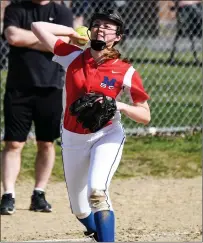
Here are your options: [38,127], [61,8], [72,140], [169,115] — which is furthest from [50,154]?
[169,115]

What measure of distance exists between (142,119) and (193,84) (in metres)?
7.18

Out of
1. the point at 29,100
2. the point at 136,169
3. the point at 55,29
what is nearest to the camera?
the point at 55,29

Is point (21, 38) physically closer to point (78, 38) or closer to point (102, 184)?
point (78, 38)

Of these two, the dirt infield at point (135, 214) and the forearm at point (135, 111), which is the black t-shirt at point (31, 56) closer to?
the dirt infield at point (135, 214)

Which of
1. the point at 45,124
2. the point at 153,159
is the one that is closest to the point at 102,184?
the point at 45,124

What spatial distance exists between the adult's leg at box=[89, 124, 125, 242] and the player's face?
0.66m

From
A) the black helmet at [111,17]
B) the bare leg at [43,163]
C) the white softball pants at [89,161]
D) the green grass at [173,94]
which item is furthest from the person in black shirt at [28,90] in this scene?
the green grass at [173,94]

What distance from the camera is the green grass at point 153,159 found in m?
7.99

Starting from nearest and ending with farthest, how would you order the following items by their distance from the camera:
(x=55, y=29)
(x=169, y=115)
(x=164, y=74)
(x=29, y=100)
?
(x=55, y=29) → (x=29, y=100) → (x=169, y=115) → (x=164, y=74)

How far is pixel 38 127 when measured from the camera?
265 inches

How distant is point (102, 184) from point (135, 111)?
51 cm

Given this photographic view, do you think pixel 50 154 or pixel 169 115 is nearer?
pixel 50 154

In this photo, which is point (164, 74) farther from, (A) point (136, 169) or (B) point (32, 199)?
(B) point (32, 199)

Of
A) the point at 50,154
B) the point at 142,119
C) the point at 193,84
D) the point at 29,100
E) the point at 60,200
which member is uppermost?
the point at 142,119
